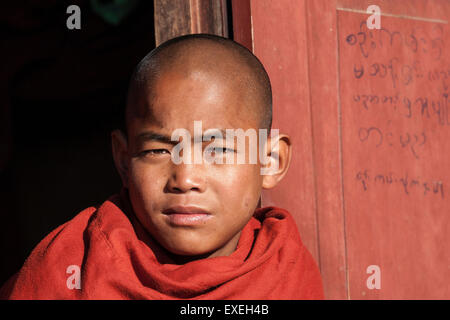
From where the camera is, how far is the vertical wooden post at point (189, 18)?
4.25 feet

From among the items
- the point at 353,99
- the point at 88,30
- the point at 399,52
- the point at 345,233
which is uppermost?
the point at 88,30

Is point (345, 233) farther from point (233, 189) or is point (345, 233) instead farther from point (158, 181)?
point (158, 181)

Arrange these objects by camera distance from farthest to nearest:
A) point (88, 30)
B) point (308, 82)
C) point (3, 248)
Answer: point (3, 248)
point (88, 30)
point (308, 82)

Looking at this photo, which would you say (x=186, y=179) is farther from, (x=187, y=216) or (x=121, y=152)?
(x=121, y=152)

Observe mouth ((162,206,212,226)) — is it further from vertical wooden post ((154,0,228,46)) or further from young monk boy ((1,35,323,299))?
vertical wooden post ((154,0,228,46))

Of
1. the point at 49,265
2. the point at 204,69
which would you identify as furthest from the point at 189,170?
the point at 49,265

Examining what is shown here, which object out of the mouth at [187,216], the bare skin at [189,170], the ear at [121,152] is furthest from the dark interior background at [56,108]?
the mouth at [187,216]

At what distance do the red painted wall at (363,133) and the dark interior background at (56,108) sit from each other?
Answer: 108 cm

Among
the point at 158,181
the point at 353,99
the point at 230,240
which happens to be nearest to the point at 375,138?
the point at 353,99

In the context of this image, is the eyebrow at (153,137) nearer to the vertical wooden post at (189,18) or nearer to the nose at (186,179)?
the nose at (186,179)

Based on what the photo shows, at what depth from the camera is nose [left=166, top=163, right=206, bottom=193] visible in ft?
3.03

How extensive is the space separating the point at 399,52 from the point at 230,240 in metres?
0.84

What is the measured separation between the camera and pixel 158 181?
0.97 metres

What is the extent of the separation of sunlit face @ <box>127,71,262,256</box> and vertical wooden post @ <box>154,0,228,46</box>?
373 millimetres
